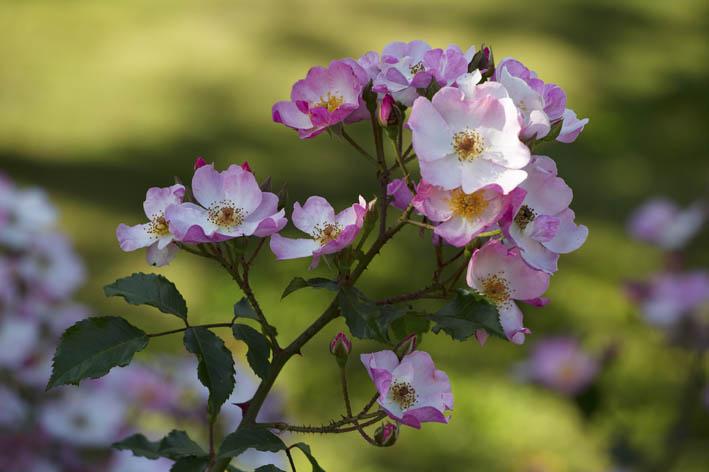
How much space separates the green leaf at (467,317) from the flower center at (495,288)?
0.02m

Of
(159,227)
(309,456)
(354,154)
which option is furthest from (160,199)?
(354,154)

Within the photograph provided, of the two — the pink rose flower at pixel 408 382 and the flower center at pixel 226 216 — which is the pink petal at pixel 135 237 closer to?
the flower center at pixel 226 216

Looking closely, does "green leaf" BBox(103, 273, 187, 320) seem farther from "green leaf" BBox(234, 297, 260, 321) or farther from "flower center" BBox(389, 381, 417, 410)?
"flower center" BBox(389, 381, 417, 410)

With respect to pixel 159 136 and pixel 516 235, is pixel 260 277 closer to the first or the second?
pixel 159 136

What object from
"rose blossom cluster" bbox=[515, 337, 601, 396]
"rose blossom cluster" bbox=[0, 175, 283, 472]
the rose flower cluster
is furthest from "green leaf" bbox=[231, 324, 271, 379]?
Result: "rose blossom cluster" bbox=[515, 337, 601, 396]

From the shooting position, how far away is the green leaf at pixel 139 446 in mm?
986

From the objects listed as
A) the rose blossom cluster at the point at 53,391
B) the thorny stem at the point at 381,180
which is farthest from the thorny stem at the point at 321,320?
the rose blossom cluster at the point at 53,391

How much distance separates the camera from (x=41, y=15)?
4910mm

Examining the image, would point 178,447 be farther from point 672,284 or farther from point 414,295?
point 672,284

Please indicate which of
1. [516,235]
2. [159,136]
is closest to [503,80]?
[516,235]

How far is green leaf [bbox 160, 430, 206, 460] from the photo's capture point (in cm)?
91

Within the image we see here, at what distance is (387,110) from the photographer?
0.84m

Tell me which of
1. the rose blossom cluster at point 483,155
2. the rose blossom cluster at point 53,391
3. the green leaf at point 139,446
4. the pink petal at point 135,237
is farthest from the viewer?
the rose blossom cluster at point 53,391

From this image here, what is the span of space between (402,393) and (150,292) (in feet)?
0.72
